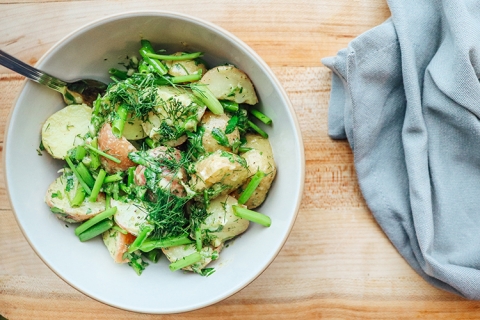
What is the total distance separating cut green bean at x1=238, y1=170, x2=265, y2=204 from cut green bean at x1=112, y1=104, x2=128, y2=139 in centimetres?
36

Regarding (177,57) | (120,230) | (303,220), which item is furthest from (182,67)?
(303,220)

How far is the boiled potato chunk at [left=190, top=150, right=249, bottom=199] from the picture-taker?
1.17 m

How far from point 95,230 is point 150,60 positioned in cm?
48

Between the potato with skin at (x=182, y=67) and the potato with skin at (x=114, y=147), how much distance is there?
22 cm

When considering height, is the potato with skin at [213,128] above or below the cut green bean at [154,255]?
above

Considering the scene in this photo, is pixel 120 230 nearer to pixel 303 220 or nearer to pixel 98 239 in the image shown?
pixel 98 239

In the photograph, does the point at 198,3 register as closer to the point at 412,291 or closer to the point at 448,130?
the point at 448,130

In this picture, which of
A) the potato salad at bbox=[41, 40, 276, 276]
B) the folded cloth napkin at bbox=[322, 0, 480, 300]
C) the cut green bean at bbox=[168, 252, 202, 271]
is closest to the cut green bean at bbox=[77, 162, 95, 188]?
the potato salad at bbox=[41, 40, 276, 276]

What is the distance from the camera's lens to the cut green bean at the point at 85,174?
1.28 m

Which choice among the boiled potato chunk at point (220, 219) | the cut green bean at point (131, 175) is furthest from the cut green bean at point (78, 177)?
the boiled potato chunk at point (220, 219)

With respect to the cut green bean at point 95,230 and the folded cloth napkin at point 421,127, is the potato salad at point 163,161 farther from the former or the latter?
the folded cloth napkin at point 421,127

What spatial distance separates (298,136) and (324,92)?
0.33 m

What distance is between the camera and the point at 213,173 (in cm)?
117

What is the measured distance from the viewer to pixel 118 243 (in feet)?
4.21
